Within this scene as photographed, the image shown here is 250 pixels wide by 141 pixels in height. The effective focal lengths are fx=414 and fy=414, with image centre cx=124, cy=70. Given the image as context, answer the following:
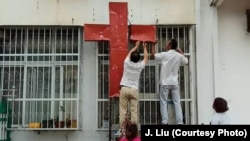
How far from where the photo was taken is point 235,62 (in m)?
7.88

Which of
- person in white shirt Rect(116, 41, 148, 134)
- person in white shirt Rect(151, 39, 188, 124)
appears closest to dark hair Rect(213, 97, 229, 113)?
person in white shirt Rect(151, 39, 188, 124)

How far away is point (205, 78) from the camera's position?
25.4 ft

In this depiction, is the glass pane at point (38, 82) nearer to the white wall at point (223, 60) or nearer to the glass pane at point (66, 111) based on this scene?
the glass pane at point (66, 111)

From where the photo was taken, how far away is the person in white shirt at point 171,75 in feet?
23.6

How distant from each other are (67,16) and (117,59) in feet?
4.29

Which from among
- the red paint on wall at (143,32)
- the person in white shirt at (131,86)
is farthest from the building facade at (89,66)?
the person in white shirt at (131,86)

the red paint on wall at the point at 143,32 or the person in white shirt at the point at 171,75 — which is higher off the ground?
the red paint on wall at the point at 143,32

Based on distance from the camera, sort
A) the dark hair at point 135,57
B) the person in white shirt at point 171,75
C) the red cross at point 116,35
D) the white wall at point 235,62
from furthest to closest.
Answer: the white wall at point 235,62, the red cross at point 116,35, the person in white shirt at point 171,75, the dark hair at point 135,57

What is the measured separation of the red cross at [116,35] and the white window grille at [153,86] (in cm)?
30

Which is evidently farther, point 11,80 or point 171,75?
point 11,80

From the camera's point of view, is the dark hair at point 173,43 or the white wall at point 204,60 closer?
the dark hair at point 173,43

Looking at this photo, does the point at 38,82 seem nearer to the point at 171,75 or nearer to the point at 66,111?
the point at 66,111

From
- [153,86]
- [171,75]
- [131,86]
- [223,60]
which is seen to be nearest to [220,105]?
[171,75]

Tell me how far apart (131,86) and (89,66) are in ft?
3.57
